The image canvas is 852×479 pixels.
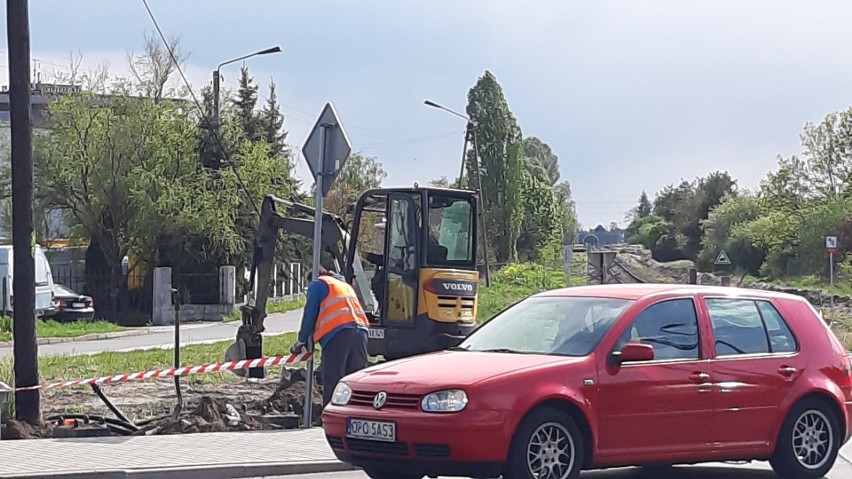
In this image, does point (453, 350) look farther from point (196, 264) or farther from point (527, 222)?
point (527, 222)

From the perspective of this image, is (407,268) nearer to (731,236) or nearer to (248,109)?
(248,109)

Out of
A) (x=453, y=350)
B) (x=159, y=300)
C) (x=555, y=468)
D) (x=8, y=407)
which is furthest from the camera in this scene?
(x=159, y=300)

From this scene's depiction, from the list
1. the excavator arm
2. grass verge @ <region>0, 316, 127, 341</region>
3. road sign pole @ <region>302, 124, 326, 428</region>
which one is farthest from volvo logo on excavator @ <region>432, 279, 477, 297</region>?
grass verge @ <region>0, 316, 127, 341</region>

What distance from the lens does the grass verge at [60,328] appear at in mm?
30325

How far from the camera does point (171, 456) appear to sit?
11.1 m

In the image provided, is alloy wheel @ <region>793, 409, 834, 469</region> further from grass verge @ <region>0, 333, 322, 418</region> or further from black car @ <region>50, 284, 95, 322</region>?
black car @ <region>50, 284, 95, 322</region>

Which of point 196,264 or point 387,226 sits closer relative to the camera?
point 387,226

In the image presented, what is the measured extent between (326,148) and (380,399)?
17.4 ft

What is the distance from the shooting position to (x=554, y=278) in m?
59.7

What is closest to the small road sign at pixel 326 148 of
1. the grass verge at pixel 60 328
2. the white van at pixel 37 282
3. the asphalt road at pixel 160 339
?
the asphalt road at pixel 160 339

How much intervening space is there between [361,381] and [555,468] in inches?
60.8

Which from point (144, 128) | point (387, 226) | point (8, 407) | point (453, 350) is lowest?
point (8, 407)

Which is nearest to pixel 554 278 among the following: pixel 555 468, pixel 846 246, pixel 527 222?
pixel 846 246

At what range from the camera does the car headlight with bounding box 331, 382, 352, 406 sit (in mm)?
9422
